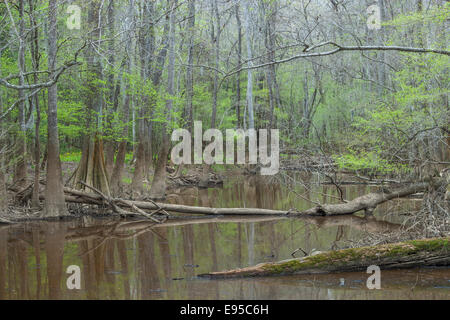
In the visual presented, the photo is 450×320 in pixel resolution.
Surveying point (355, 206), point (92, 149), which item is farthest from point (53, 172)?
point (355, 206)

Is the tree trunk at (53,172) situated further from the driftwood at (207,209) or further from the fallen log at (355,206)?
the fallen log at (355,206)

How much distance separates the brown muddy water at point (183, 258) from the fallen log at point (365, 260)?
0.47 feet

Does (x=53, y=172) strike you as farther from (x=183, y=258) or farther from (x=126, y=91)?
(x=183, y=258)

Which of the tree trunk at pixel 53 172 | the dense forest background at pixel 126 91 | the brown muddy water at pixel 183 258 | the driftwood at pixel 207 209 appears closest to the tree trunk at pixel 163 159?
the dense forest background at pixel 126 91

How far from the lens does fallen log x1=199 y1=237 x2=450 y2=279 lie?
24.7 ft

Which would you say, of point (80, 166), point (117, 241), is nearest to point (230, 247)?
point (117, 241)

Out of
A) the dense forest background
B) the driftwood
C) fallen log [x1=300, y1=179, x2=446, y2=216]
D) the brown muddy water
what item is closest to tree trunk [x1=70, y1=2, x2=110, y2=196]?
the dense forest background

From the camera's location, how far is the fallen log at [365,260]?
753cm

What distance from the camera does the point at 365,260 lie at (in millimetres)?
7848

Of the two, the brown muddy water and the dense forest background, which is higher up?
the dense forest background

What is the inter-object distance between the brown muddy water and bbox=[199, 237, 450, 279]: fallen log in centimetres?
14

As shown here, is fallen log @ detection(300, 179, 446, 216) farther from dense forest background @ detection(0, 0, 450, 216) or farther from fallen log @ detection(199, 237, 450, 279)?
fallen log @ detection(199, 237, 450, 279)

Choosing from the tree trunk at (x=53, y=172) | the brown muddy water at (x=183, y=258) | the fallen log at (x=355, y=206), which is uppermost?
the tree trunk at (x=53, y=172)
